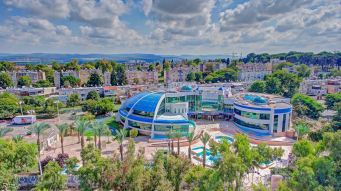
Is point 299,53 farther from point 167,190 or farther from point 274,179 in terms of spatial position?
point 167,190

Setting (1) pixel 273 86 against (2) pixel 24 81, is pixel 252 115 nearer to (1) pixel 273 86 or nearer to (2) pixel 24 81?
(1) pixel 273 86

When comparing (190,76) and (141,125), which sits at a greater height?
(190,76)

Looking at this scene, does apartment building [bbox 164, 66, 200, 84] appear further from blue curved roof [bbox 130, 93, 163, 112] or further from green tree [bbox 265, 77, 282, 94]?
blue curved roof [bbox 130, 93, 163, 112]

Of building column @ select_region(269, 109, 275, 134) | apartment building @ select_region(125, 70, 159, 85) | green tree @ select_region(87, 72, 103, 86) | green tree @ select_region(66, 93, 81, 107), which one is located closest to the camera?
building column @ select_region(269, 109, 275, 134)

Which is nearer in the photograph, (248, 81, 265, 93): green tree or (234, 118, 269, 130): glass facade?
(234, 118, 269, 130): glass facade

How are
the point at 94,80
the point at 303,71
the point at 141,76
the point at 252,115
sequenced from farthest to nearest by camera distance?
1. the point at 303,71
2. the point at 141,76
3. the point at 94,80
4. the point at 252,115

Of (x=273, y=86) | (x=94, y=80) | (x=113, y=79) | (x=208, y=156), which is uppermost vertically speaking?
(x=113, y=79)

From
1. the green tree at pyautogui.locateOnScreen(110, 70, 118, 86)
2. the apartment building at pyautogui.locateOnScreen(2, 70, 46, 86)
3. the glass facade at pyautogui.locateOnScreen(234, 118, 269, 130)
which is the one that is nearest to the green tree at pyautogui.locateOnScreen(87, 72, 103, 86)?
the green tree at pyautogui.locateOnScreen(110, 70, 118, 86)

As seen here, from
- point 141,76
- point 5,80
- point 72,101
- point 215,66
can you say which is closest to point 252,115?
point 72,101
